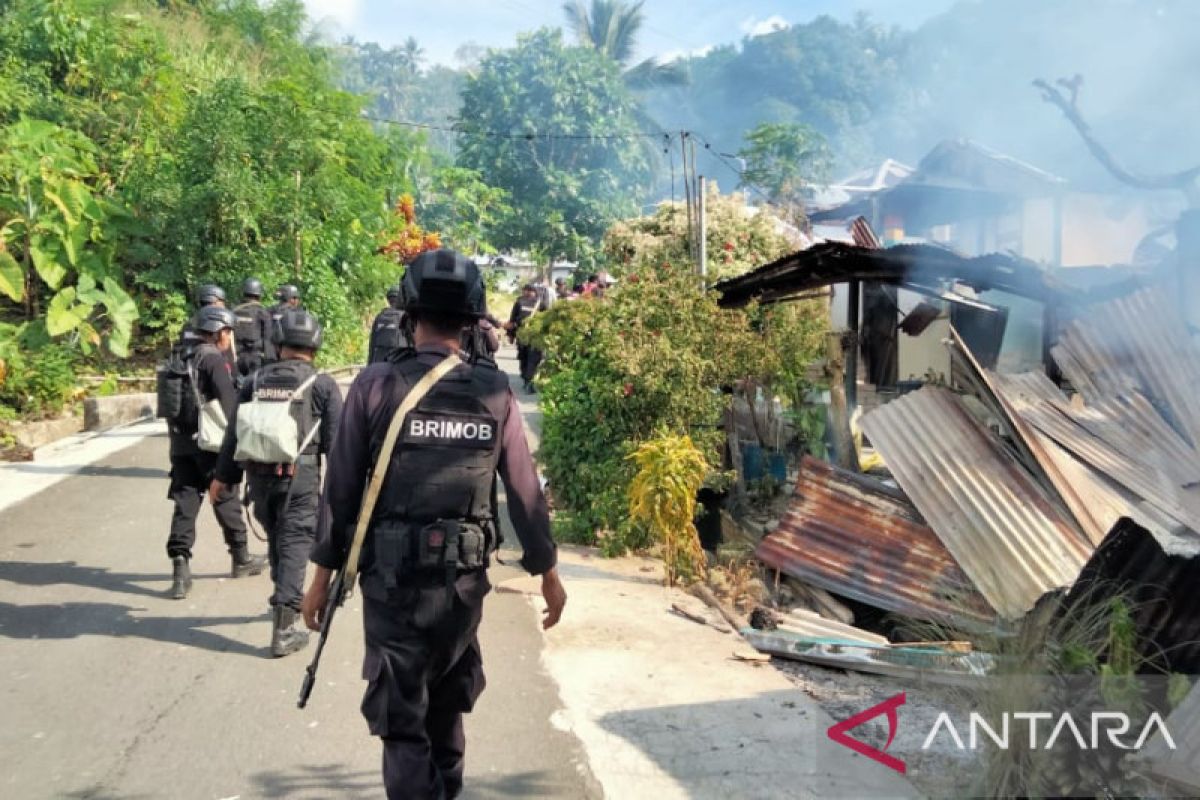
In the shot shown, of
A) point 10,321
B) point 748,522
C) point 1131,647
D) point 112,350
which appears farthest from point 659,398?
point 10,321

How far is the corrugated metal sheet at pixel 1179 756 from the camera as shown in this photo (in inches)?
137

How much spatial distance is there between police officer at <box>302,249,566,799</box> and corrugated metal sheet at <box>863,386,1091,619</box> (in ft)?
13.3

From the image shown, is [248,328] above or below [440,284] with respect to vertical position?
below

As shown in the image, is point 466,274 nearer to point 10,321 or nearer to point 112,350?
point 112,350

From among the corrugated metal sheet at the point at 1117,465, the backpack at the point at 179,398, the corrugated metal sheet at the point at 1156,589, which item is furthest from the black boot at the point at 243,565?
the corrugated metal sheet at the point at 1117,465

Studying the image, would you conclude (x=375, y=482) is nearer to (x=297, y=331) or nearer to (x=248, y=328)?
(x=297, y=331)

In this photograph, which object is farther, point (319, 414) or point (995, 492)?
point (995, 492)

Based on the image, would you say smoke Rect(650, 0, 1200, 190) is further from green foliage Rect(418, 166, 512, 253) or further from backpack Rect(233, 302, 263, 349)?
green foliage Rect(418, 166, 512, 253)

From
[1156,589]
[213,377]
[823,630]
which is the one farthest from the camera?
[213,377]

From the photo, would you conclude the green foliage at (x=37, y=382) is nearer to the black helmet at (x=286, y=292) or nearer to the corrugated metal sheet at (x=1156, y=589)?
the black helmet at (x=286, y=292)

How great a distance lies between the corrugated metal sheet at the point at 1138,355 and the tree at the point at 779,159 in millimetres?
A: 24662

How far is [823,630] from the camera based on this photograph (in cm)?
606

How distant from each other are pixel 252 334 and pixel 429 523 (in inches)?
267

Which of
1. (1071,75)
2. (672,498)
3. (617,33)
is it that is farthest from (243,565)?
(617,33)
